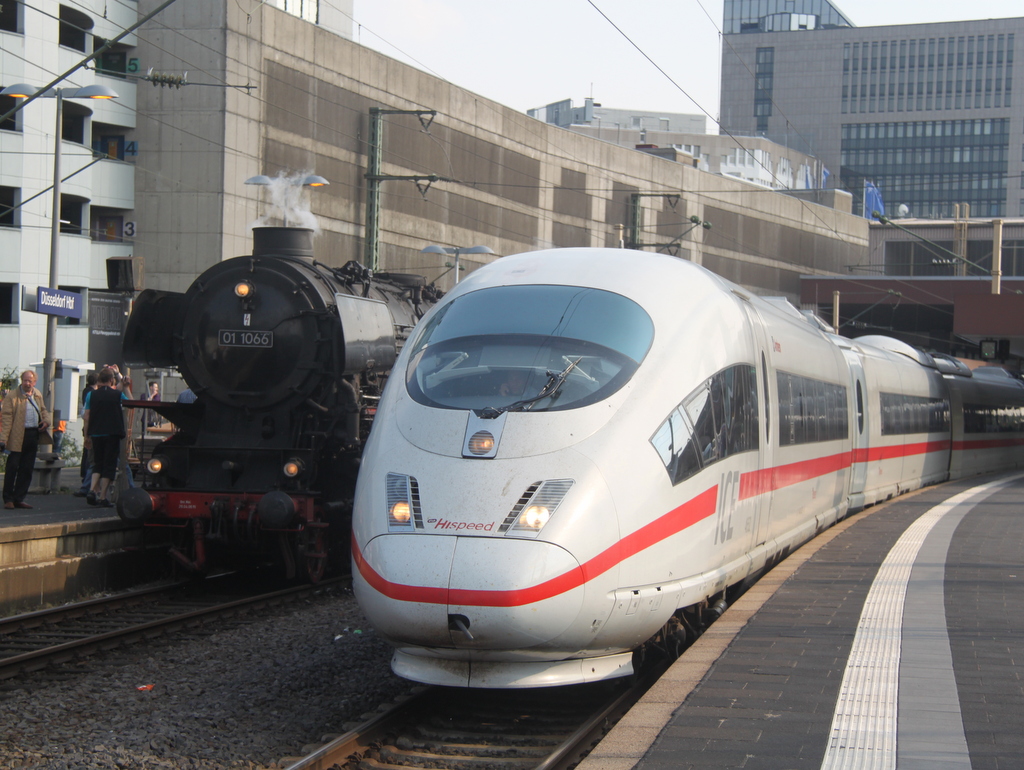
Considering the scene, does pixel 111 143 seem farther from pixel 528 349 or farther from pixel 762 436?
pixel 528 349

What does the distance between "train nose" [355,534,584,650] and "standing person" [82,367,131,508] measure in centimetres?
914

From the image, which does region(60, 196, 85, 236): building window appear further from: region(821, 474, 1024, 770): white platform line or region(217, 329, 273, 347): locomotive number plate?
region(821, 474, 1024, 770): white platform line

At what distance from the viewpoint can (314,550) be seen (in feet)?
37.6

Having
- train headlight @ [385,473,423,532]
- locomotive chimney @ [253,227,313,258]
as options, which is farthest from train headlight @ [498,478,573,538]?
locomotive chimney @ [253,227,313,258]

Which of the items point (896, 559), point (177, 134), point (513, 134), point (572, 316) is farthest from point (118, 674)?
point (513, 134)

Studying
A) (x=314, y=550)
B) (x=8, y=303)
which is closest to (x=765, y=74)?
(x=8, y=303)

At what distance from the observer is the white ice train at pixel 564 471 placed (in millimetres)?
5977

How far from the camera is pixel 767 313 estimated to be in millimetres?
10445

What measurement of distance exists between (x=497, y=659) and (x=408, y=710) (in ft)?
3.54

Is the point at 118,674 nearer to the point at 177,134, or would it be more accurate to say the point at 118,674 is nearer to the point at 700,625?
the point at 700,625

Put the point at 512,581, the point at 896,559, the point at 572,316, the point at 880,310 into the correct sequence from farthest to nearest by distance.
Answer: the point at 880,310 → the point at 896,559 → the point at 572,316 → the point at 512,581

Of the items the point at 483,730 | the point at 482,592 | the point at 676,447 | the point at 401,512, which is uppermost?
the point at 676,447

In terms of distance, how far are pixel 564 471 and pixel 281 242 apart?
6.93 metres

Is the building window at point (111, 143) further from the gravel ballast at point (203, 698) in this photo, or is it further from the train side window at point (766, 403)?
the train side window at point (766, 403)
